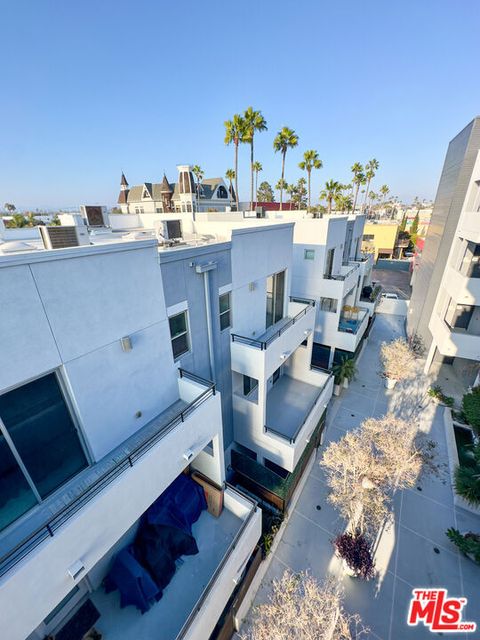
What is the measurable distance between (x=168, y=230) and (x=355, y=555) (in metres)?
12.2

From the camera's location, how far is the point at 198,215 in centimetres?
1553

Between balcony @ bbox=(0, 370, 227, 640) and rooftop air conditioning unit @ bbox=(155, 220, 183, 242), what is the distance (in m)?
5.10

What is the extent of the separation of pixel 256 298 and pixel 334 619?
9177 millimetres

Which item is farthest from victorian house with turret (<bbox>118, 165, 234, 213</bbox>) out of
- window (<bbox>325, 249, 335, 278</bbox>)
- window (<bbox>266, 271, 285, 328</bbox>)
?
window (<bbox>266, 271, 285, 328</bbox>)

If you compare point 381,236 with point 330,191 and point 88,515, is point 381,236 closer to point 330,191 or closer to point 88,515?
point 330,191

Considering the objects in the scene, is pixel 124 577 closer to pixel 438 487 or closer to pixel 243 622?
pixel 243 622

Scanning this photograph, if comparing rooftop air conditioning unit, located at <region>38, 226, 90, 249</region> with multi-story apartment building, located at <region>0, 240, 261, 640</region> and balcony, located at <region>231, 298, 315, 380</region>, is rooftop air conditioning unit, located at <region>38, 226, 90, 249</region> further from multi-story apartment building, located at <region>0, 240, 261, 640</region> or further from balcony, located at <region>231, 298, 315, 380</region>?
balcony, located at <region>231, 298, 315, 380</region>

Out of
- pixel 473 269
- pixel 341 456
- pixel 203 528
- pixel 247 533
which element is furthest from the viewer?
pixel 473 269

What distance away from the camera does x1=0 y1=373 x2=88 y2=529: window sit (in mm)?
4664

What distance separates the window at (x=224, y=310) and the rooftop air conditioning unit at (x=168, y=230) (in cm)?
252

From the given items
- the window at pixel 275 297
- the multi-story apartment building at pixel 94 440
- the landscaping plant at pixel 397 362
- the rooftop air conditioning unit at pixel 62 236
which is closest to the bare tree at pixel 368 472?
the multi-story apartment building at pixel 94 440

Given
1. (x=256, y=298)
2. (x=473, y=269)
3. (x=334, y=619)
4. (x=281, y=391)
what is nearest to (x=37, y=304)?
(x=256, y=298)

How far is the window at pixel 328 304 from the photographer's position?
54.9 feet

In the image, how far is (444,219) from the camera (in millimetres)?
18234
